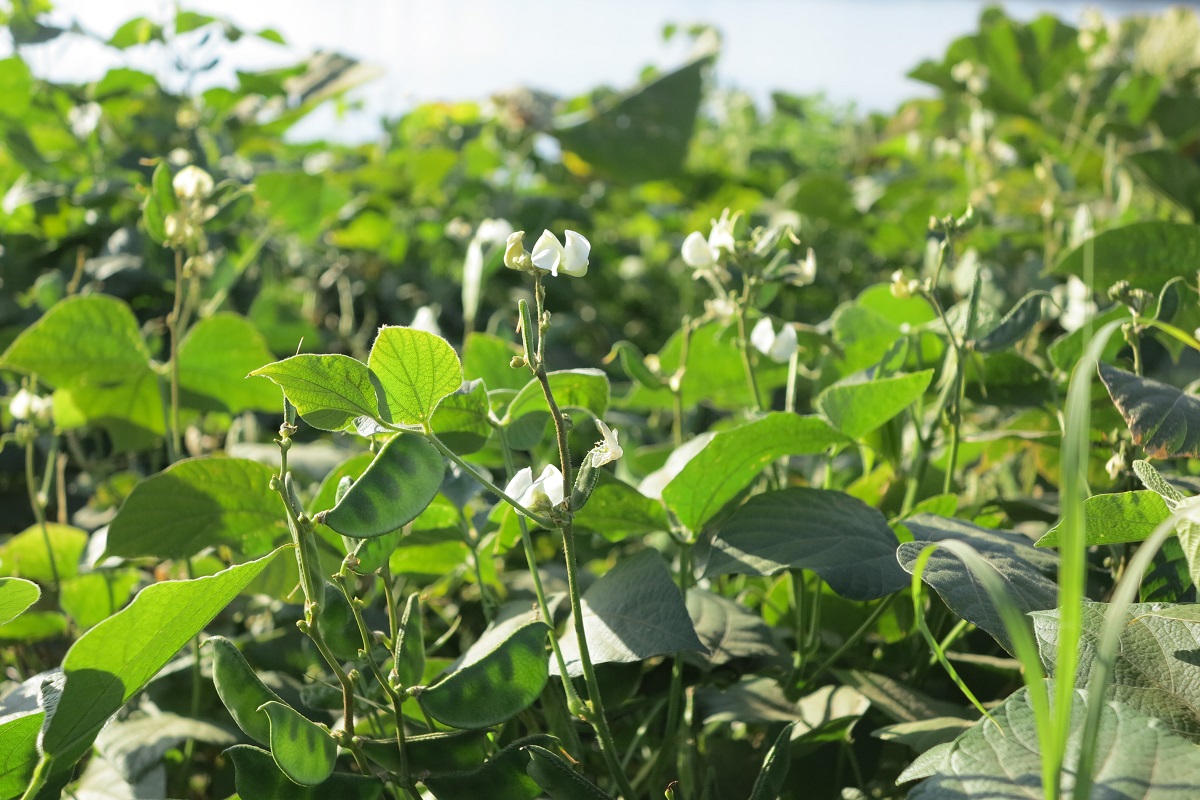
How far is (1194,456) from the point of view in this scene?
0.54 meters

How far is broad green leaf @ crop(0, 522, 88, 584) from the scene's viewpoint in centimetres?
87

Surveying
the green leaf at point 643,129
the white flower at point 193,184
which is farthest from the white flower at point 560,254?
the green leaf at point 643,129

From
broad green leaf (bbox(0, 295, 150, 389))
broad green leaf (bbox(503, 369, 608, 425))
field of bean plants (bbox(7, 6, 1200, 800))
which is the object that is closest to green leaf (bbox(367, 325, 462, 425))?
field of bean plants (bbox(7, 6, 1200, 800))

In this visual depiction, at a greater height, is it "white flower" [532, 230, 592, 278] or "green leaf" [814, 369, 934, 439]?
"white flower" [532, 230, 592, 278]

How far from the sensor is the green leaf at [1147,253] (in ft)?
2.65

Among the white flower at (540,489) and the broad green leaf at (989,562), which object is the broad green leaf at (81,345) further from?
the broad green leaf at (989,562)

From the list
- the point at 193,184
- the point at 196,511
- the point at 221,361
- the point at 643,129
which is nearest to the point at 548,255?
the point at 196,511

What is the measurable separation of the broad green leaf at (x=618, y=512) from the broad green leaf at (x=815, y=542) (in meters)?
0.05

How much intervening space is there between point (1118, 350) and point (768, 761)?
415 mm

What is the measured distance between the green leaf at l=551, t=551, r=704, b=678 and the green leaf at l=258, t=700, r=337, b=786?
0.13 metres

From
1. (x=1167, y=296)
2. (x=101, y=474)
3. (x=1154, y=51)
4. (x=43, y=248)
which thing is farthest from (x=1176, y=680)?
(x=1154, y=51)

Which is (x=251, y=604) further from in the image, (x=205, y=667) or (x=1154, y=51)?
(x=1154, y=51)

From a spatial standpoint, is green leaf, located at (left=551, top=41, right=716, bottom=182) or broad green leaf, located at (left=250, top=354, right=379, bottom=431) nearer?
broad green leaf, located at (left=250, top=354, right=379, bottom=431)

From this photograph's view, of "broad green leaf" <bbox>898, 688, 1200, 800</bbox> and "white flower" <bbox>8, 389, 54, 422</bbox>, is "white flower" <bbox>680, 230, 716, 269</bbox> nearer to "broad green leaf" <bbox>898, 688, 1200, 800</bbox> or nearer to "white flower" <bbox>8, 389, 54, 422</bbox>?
"broad green leaf" <bbox>898, 688, 1200, 800</bbox>
